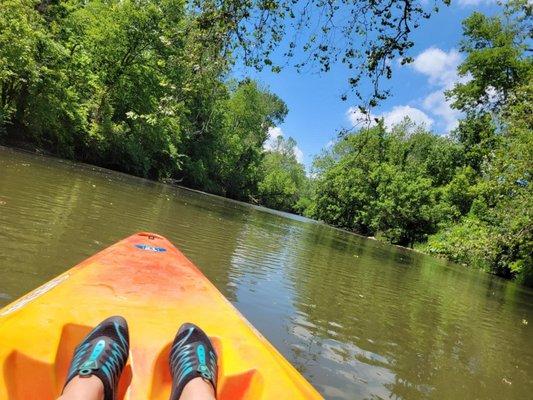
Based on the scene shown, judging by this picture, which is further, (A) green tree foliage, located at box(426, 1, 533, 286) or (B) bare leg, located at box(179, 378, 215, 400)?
(A) green tree foliage, located at box(426, 1, 533, 286)

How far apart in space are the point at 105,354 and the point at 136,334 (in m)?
0.43

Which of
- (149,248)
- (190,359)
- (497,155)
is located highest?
(497,155)

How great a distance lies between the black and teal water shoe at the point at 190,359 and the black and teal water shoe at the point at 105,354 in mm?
282

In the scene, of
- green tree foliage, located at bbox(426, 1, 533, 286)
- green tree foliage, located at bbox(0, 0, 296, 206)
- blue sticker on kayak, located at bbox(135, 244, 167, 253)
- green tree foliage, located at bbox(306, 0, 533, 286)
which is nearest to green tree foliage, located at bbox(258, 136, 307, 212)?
green tree foliage, located at bbox(306, 0, 533, 286)

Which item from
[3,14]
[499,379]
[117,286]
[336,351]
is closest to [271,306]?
[336,351]

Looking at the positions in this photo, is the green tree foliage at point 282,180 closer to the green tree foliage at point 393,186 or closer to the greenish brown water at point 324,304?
the green tree foliage at point 393,186

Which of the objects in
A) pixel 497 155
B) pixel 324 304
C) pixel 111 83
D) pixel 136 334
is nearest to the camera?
pixel 136 334

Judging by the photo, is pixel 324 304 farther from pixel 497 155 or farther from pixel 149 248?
pixel 497 155

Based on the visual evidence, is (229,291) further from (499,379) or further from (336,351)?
(499,379)

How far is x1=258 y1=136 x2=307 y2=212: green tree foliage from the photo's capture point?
7377cm

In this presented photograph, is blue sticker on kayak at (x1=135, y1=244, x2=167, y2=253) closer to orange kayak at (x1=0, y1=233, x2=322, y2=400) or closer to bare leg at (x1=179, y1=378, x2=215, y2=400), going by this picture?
orange kayak at (x1=0, y1=233, x2=322, y2=400)

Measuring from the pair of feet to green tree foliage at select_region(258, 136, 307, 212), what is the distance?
66508 millimetres

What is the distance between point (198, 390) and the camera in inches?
89.8

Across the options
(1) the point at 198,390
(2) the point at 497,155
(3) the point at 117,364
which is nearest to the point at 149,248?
(3) the point at 117,364
